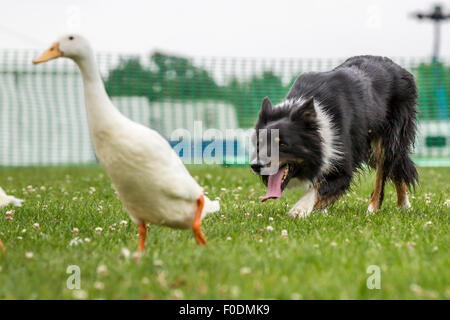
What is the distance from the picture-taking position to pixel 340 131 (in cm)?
490

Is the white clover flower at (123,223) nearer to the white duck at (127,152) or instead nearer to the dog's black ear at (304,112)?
the white duck at (127,152)

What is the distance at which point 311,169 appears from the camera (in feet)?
16.0

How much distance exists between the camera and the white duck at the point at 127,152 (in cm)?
305

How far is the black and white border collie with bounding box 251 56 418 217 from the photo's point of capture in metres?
4.65

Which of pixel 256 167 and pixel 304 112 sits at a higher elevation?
pixel 304 112

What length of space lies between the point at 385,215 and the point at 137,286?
2.98 meters

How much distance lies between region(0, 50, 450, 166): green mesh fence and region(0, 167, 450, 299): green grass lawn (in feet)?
28.8

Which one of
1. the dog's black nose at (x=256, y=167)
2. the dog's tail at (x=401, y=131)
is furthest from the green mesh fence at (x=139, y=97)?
the dog's black nose at (x=256, y=167)

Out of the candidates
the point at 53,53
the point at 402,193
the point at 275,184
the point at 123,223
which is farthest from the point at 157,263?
the point at 402,193

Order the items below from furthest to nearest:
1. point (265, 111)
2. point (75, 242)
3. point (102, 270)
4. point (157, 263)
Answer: point (265, 111), point (75, 242), point (157, 263), point (102, 270)

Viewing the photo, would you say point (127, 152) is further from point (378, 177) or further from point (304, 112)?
point (378, 177)

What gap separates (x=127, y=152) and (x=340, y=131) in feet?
8.11

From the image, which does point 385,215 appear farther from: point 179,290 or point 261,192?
point 179,290
